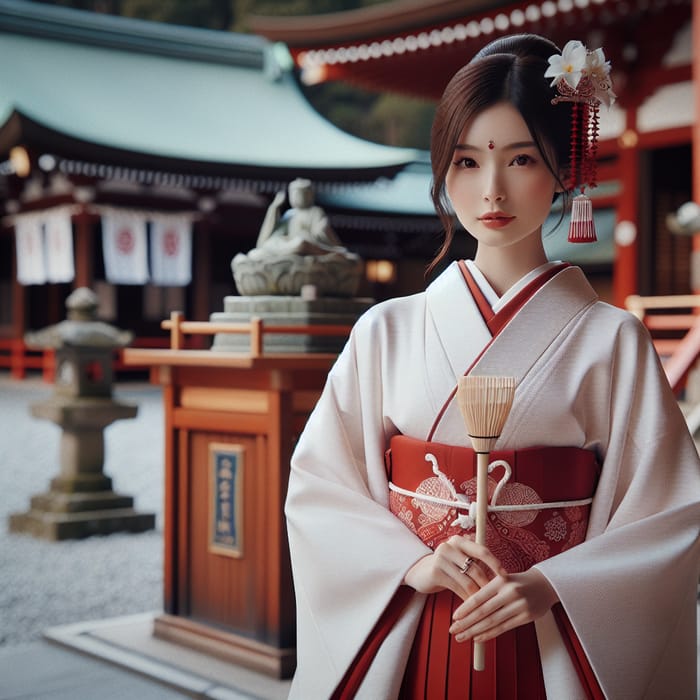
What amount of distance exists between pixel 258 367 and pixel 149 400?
946 cm

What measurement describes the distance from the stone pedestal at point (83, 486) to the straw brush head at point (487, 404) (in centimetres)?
465

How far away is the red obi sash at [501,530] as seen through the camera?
163 centimetres

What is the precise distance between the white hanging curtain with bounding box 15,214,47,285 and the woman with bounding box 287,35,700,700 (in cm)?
1352

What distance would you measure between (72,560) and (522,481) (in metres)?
4.06

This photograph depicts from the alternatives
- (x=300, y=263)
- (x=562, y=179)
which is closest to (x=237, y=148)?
(x=300, y=263)

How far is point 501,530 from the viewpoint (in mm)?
1651

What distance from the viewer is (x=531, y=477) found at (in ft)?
5.40

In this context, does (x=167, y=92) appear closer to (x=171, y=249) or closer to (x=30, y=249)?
(x=171, y=249)

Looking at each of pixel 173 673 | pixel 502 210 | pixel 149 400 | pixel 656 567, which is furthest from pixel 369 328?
pixel 149 400

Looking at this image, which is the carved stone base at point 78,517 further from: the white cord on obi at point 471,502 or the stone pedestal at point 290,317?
the white cord on obi at point 471,502

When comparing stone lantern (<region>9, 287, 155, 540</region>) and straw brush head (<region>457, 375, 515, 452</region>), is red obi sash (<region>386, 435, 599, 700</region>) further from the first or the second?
stone lantern (<region>9, 287, 155, 540</region>)

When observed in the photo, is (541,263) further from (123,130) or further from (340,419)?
(123,130)

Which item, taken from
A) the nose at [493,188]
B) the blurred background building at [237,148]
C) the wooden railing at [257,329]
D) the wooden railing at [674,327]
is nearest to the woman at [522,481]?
the nose at [493,188]

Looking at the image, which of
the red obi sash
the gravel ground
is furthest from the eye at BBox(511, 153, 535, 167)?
the gravel ground
